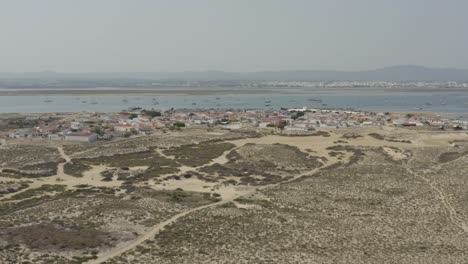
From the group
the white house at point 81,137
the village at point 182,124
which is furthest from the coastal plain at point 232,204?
the village at point 182,124

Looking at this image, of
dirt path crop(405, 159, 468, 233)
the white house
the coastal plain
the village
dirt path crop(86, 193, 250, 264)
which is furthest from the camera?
the village

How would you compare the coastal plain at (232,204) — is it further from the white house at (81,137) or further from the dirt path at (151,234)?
the white house at (81,137)

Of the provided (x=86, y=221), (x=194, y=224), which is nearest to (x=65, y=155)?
→ (x=86, y=221)

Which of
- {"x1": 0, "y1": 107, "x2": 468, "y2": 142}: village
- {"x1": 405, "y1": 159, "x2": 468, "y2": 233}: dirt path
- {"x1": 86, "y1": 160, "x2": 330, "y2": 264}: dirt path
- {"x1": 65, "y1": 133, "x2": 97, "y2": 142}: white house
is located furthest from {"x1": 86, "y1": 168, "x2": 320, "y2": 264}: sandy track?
{"x1": 0, "y1": 107, "x2": 468, "y2": 142}: village

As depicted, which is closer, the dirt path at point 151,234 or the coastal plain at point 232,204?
the dirt path at point 151,234

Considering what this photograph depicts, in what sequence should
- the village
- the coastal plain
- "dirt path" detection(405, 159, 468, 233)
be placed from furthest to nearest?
the village → "dirt path" detection(405, 159, 468, 233) → the coastal plain

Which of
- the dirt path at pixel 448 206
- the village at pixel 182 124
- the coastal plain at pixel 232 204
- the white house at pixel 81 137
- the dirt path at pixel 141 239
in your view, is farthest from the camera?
the village at pixel 182 124

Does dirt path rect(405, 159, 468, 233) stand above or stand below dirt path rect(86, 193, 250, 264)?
below

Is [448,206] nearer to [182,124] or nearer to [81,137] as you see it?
[81,137]

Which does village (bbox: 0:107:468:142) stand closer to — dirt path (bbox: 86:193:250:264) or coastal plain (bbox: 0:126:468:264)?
coastal plain (bbox: 0:126:468:264)

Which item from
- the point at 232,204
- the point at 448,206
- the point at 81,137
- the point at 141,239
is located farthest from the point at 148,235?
the point at 81,137
